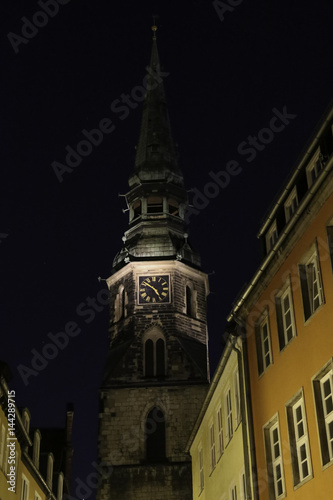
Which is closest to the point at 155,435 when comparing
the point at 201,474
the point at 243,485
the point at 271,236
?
the point at 201,474

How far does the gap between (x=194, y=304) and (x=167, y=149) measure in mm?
15641

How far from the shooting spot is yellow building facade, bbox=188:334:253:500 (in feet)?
69.6

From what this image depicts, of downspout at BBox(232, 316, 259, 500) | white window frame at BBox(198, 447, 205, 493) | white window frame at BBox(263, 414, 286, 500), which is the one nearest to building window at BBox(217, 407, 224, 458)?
downspout at BBox(232, 316, 259, 500)

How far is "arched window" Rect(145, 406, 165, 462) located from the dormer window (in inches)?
659

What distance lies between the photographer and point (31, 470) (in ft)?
96.5

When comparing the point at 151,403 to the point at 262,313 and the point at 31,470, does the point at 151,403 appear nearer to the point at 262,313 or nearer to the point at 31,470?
the point at 31,470

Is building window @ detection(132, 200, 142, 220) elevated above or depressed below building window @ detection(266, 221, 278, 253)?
above

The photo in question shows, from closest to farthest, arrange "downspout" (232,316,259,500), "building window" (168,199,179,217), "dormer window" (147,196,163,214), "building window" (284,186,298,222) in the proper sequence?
"downspout" (232,316,259,500), "building window" (284,186,298,222), "dormer window" (147,196,163,214), "building window" (168,199,179,217)

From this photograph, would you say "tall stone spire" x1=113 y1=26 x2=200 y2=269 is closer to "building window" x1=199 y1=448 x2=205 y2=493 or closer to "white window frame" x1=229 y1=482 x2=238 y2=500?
"building window" x1=199 y1=448 x2=205 y2=493

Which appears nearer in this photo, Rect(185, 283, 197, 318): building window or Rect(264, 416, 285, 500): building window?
Rect(264, 416, 285, 500): building window

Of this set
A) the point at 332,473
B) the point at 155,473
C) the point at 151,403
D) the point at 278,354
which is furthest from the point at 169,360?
the point at 332,473

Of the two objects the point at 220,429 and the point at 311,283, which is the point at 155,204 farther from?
the point at 311,283

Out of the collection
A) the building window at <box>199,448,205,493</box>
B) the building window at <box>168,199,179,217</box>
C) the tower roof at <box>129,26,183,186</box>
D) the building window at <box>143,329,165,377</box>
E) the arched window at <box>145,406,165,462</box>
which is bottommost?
the building window at <box>199,448,205,493</box>

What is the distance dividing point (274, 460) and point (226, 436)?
5637 millimetres
